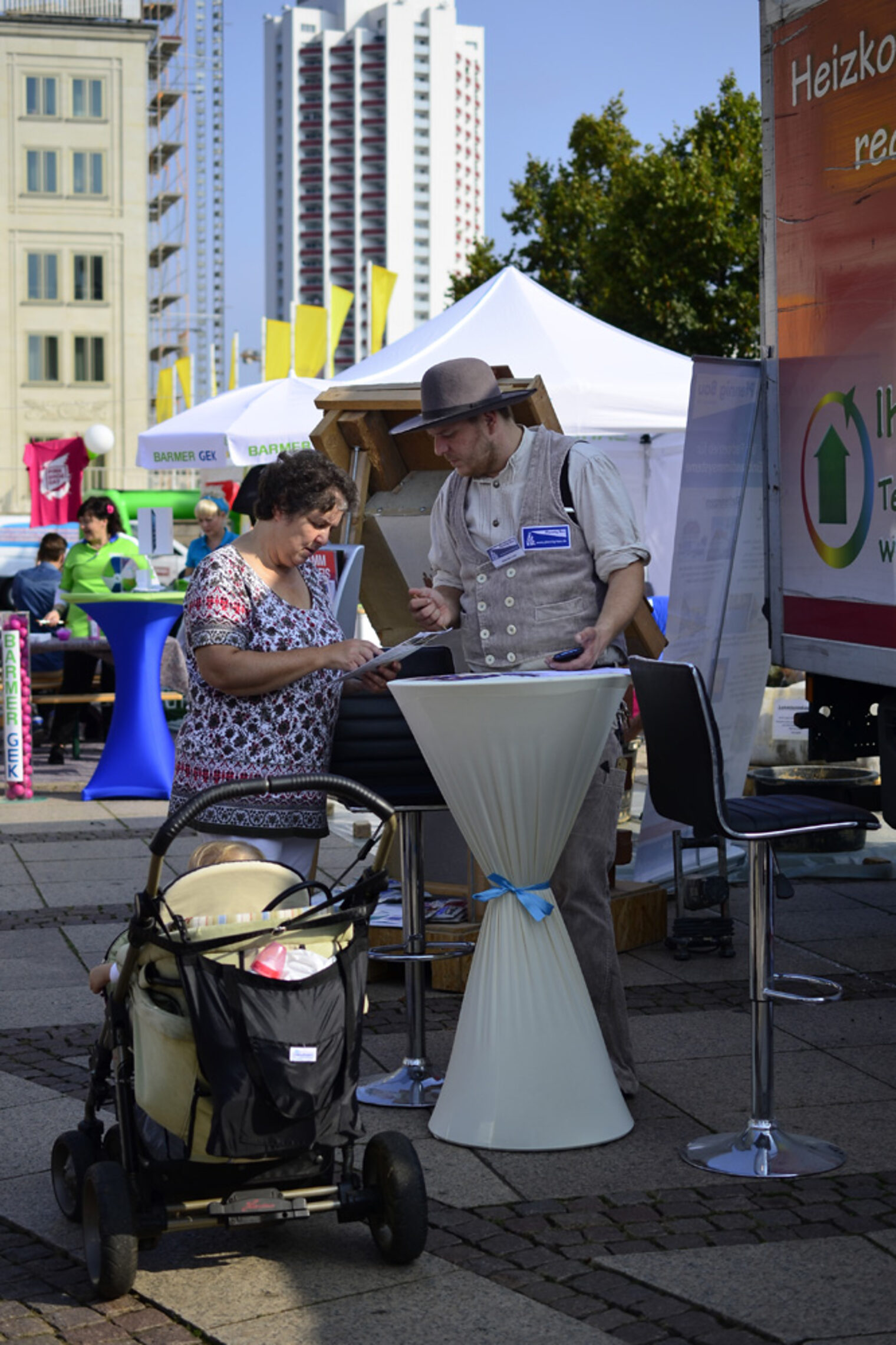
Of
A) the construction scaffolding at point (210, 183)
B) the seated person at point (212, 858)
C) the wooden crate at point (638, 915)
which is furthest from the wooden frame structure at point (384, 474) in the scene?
the construction scaffolding at point (210, 183)

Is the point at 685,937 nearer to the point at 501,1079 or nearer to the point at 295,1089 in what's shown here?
the point at 501,1079

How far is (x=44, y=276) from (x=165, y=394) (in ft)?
41.1

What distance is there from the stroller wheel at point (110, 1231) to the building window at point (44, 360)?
63836 mm

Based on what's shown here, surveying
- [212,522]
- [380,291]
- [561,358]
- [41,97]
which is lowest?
[212,522]

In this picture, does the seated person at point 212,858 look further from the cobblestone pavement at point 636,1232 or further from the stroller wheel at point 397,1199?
the cobblestone pavement at point 636,1232

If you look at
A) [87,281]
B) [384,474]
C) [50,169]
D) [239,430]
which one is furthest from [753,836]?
[50,169]

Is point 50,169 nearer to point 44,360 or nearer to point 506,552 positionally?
point 44,360

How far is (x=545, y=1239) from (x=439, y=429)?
2.19 meters

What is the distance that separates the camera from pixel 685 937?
6.41 m

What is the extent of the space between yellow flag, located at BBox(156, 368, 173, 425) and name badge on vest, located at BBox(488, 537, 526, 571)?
48794 mm

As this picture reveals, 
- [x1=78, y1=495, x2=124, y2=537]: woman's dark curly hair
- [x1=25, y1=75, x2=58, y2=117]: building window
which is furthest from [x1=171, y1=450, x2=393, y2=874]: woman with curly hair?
[x1=25, y1=75, x2=58, y2=117]: building window

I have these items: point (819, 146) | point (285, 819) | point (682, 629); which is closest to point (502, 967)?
point (285, 819)

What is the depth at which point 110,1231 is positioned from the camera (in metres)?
3.31

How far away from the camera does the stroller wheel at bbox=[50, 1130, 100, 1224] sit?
143 inches
